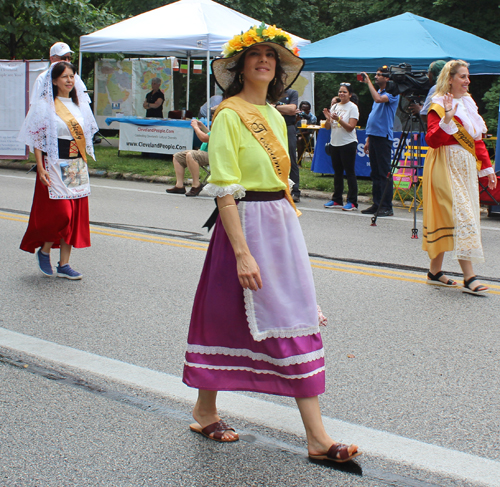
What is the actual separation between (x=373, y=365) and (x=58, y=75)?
3.53 m

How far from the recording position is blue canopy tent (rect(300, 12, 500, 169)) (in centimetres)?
1233

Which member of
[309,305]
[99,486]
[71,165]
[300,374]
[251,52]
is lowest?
[99,486]

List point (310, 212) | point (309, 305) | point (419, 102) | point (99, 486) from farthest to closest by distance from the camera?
point (310, 212) < point (419, 102) < point (309, 305) < point (99, 486)

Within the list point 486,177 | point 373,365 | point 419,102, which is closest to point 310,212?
point 419,102

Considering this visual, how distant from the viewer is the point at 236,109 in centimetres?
289

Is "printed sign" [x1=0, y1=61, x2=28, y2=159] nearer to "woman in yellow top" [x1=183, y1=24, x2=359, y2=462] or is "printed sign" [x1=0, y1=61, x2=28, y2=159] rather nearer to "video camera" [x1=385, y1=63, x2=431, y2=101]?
"video camera" [x1=385, y1=63, x2=431, y2=101]

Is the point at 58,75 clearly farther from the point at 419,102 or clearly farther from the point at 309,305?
the point at 419,102

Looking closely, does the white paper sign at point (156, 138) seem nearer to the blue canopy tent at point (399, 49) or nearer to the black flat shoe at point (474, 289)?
the blue canopy tent at point (399, 49)

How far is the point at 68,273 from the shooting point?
6.11m

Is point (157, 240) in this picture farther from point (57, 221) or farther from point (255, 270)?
point (255, 270)

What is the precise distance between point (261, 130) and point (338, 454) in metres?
1.37

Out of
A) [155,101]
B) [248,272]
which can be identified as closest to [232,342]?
[248,272]

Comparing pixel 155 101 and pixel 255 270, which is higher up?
pixel 155 101

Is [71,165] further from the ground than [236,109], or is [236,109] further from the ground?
[236,109]
